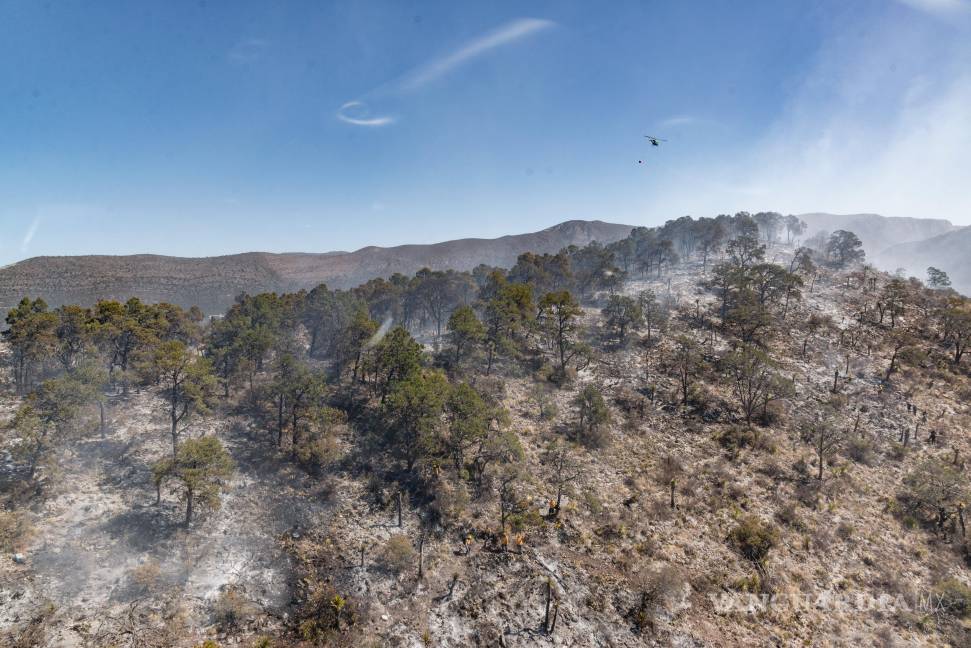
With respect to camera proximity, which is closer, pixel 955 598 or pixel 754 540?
pixel 955 598

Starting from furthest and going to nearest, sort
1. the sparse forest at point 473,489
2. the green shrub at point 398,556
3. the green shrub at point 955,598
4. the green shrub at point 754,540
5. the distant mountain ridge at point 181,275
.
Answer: the distant mountain ridge at point 181,275
the green shrub at point 754,540
the green shrub at point 398,556
the green shrub at point 955,598
the sparse forest at point 473,489

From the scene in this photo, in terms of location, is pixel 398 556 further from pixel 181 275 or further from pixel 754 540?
pixel 181 275

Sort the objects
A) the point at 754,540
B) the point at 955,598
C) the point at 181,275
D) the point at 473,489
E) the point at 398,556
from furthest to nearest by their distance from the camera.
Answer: the point at 181,275 < the point at 473,489 < the point at 754,540 < the point at 398,556 < the point at 955,598

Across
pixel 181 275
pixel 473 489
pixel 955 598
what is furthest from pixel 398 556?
pixel 181 275

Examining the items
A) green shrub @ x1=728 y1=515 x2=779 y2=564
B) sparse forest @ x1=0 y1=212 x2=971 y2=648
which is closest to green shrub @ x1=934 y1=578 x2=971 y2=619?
sparse forest @ x1=0 y1=212 x2=971 y2=648

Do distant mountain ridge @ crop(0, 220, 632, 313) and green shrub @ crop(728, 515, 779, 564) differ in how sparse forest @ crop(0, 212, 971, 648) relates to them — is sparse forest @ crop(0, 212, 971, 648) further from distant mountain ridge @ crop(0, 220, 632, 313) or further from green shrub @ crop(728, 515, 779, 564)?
distant mountain ridge @ crop(0, 220, 632, 313)

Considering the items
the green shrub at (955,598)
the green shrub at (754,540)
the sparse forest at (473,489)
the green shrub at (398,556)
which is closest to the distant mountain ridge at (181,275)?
the sparse forest at (473,489)

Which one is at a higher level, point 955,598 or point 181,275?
point 181,275

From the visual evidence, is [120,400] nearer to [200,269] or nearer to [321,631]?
[321,631]

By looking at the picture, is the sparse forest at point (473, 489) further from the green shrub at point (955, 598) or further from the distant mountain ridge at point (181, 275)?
the distant mountain ridge at point (181, 275)

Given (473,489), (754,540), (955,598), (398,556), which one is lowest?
(955,598)
